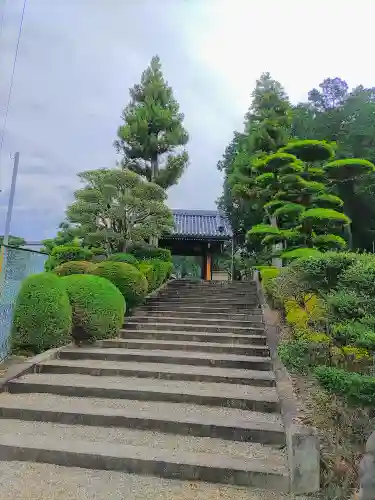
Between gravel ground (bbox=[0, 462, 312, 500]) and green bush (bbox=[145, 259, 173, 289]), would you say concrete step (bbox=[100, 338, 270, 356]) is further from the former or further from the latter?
green bush (bbox=[145, 259, 173, 289])

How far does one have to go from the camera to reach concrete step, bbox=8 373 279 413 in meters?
4.23

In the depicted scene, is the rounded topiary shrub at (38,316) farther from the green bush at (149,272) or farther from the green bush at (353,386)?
the green bush at (149,272)

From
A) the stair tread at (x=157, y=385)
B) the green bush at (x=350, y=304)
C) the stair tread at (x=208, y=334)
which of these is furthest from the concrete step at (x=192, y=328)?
the green bush at (x=350, y=304)

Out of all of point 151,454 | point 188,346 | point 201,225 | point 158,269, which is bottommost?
point 151,454

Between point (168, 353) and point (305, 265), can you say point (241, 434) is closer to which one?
point (305, 265)

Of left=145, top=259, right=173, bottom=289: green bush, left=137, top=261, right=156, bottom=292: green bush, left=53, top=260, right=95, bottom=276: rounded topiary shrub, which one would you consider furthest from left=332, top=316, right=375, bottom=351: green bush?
left=145, top=259, right=173, bottom=289: green bush

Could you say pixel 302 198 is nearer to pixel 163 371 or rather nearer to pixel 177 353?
pixel 177 353

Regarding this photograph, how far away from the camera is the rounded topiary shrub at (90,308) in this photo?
21.0 feet

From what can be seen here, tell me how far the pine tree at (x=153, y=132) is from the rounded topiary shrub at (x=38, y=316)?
29.0ft

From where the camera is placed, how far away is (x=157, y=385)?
15.6 ft

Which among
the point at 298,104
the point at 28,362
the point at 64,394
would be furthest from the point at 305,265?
the point at 298,104

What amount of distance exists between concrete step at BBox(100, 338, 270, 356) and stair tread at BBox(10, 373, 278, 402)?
4.51 ft

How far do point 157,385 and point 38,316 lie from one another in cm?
210

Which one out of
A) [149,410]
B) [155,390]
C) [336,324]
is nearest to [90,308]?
[155,390]
